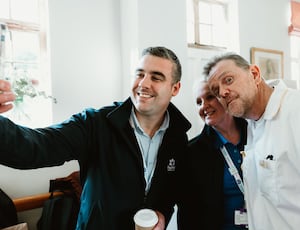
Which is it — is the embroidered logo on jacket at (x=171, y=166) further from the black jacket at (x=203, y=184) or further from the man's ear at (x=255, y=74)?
the man's ear at (x=255, y=74)

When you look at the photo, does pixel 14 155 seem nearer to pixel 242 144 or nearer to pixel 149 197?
pixel 149 197

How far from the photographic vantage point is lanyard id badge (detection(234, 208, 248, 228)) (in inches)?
47.0

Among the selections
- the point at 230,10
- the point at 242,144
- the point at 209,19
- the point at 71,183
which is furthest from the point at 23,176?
the point at 230,10

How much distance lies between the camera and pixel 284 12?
150 inches

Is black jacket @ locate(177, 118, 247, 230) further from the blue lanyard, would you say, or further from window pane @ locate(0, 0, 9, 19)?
window pane @ locate(0, 0, 9, 19)

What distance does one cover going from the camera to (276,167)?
98 cm

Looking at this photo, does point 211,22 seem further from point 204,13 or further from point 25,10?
point 25,10

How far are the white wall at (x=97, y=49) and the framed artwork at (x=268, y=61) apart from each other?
147 cm

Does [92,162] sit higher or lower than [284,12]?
lower

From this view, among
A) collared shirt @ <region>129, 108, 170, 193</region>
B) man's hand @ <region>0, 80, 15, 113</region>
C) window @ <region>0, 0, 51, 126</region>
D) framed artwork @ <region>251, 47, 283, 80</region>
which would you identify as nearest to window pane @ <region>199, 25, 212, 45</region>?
framed artwork @ <region>251, 47, 283, 80</region>

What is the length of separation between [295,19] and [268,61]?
36.0 inches

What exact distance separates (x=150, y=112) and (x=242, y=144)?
0.55 m

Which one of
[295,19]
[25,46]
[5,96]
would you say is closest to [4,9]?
[25,46]

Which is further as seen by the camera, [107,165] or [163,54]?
[163,54]
